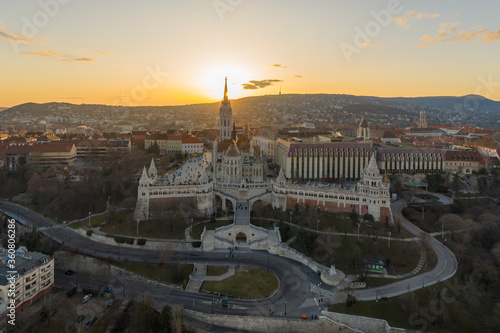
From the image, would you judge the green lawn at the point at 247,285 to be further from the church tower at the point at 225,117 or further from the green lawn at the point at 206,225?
the church tower at the point at 225,117

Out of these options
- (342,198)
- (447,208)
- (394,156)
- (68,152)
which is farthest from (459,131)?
(68,152)

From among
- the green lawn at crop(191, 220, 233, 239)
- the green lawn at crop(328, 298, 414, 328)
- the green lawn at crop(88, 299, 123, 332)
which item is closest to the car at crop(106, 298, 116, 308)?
the green lawn at crop(88, 299, 123, 332)

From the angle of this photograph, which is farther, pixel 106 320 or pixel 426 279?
pixel 426 279

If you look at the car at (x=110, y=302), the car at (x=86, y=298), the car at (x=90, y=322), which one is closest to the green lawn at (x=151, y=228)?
the car at (x=86, y=298)

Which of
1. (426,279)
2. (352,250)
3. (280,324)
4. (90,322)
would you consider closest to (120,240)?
(90,322)

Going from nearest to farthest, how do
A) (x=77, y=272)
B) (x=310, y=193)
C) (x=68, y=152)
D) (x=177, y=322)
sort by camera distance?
(x=177, y=322) < (x=77, y=272) < (x=310, y=193) < (x=68, y=152)

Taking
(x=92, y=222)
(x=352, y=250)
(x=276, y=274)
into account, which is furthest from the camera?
(x=92, y=222)

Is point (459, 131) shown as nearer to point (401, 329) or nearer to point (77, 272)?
point (401, 329)

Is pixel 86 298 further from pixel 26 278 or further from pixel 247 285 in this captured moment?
pixel 247 285
